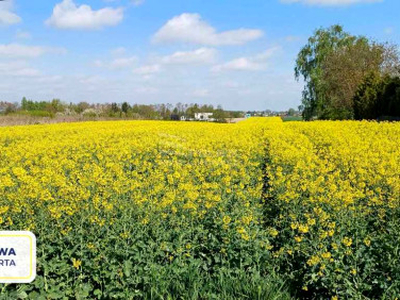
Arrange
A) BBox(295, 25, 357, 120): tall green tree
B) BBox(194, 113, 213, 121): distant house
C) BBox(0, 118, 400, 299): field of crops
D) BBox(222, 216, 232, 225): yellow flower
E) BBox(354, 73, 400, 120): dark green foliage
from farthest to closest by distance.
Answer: BBox(194, 113, 213, 121): distant house → BBox(295, 25, 357, 120): tall green tree → BBox(354, 73, 400, 120): dark green foliage → BBox(222, 216, 232, 225): yellow flower → BBox(0, 118, 400, 299): field of crops

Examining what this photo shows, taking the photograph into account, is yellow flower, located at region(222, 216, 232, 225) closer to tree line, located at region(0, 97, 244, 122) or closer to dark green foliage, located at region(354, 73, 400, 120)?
dark green foliage, located at region(354, 73, 400, 120)

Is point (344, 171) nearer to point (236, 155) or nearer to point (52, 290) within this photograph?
point (236, 155)

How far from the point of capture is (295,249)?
4.29 m

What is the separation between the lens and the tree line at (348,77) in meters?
29.2

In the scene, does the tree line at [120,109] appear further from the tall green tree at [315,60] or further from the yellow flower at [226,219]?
the yellow flower at [226,219]

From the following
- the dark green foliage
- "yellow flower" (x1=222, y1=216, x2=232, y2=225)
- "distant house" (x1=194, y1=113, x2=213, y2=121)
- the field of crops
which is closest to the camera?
the field of crops

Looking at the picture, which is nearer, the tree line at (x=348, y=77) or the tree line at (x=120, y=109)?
the tree line at (x=348, y=77)

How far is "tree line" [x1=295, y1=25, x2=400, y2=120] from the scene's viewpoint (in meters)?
29.2

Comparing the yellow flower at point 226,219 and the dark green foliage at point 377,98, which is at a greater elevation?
the dark green foliage at point 377,98

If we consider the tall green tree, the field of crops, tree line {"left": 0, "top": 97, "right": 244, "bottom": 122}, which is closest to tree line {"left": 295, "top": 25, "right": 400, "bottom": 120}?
the tall green tree

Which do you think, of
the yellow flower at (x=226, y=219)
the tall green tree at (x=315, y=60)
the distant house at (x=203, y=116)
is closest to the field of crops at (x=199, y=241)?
the yellow flower at (x=226, y=219)

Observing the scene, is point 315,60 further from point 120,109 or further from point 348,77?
point 120,109

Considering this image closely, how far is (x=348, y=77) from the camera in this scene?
127 feet

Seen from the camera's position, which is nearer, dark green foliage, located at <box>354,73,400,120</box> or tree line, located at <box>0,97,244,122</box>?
dark green foliage, located at <box>354,73,400,120</box>
